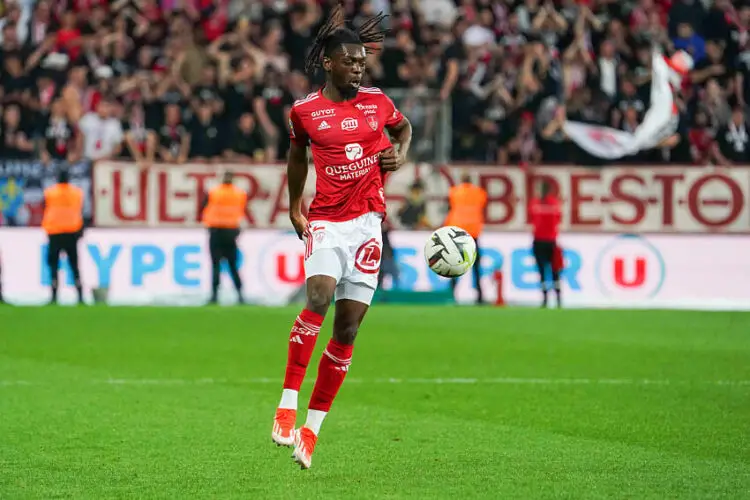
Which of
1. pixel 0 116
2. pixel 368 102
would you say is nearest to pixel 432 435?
pixel 368 102

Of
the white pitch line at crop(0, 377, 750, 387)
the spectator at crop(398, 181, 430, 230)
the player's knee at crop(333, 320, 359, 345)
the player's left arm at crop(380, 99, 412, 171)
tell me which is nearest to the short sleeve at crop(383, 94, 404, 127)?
the player's left arm at crop(380, 99, 412, 171)

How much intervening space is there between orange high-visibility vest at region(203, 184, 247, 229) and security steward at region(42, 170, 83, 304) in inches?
80.3

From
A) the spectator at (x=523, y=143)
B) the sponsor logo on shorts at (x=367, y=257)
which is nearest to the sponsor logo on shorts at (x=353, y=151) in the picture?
the sponsor logo on shorts at (x=367, y=257)

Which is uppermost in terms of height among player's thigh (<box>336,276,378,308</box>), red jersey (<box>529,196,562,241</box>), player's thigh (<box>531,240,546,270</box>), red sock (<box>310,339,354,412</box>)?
player's thigh (<box>336,276,378,308</box>)

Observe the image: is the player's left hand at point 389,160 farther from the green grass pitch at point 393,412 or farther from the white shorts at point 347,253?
the green grass pitch at point 393,412

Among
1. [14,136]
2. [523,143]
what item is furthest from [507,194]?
[14,136]

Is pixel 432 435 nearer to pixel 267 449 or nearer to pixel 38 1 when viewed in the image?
pixel 267 449

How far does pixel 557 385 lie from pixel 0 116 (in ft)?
44.2

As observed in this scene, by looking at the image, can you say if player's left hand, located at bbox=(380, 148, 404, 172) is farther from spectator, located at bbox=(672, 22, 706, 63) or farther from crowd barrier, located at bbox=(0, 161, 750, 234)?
spectator, located at bbox=(672, 22, 706, 63)


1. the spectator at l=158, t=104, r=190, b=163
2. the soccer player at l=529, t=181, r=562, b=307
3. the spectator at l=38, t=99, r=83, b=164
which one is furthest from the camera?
the spectator at l=158, t=104, r=190, b=163

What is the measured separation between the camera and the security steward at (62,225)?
20812 millimetres

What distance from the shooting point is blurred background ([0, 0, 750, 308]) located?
2175 centimetres

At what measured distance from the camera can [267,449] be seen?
26.0 feet

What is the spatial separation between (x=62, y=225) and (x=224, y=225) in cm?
252
